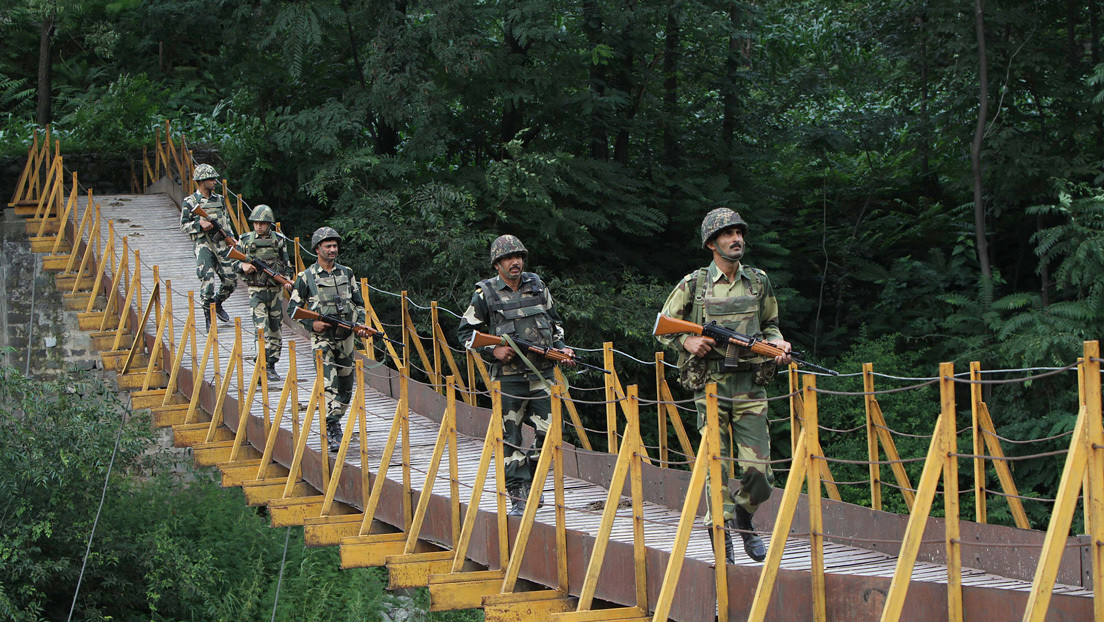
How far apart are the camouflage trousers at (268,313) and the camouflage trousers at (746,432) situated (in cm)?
626

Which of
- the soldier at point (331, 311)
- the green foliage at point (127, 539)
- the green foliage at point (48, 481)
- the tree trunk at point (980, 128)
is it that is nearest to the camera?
the soldier at point (331, 311)

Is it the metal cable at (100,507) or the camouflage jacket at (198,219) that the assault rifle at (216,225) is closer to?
the camouflage jacket at (198,219)

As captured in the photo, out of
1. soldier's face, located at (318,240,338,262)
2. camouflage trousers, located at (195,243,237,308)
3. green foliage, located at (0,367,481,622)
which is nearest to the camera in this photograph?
soldier's face, located at (318,240,338,262)

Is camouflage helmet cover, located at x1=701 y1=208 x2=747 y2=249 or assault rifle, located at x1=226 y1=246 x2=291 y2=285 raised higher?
camouflage helmet cover, located at x1=701 y1=208 x2=747 y2=249

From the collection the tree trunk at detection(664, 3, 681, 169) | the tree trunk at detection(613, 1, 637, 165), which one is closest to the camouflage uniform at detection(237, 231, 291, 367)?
the tree trunk at detection(613, 1, 637, 165)

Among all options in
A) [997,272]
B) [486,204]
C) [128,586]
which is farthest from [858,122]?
[128,586]

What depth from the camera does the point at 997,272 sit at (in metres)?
15.0

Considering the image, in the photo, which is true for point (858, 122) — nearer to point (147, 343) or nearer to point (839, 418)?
point (839, 418)

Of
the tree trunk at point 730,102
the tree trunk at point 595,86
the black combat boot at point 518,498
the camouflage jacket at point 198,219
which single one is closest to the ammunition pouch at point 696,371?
the black combat boot at point 518,498

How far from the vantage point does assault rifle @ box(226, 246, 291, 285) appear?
35.6 ft

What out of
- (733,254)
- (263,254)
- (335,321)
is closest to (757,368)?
(733,254)

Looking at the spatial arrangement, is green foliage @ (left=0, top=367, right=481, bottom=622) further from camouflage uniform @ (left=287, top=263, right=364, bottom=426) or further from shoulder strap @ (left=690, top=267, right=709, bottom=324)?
shoulder strap @ (left=690, top=267, right=709, bottom=324)

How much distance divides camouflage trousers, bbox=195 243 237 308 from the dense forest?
2.10 m

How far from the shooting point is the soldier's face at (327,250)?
8.78 m
